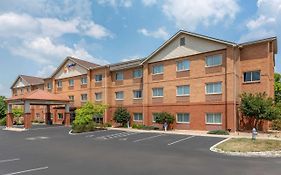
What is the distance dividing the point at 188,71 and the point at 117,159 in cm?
2075

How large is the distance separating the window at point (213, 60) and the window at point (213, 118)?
5.93 metres

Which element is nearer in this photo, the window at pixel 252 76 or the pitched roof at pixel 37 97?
the window at pixel 252 76

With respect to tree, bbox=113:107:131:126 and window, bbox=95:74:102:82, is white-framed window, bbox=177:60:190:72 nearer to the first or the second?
tree, bbox=113:107:131:126

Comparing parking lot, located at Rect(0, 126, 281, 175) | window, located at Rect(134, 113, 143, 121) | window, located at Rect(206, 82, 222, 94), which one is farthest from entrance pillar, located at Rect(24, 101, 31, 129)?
window, located at Rect(206, 82, 222, 94)

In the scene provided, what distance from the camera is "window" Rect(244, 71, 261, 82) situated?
29984mm

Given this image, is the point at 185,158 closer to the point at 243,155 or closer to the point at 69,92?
the point at 243,155

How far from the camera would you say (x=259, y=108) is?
27391 mm

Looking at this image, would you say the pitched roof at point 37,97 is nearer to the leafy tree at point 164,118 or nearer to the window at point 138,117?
the window at point 138,117

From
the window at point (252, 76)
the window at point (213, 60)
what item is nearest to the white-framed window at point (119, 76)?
the window at point (213, 60)

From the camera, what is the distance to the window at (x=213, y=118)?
30875 millimetres

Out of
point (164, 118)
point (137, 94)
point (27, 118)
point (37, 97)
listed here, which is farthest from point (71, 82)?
point (164, 118)

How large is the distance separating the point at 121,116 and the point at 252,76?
1902 centimetres

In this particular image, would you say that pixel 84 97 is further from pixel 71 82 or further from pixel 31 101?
pixel 31 101

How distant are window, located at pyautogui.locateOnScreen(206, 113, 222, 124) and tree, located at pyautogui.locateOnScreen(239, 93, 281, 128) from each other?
301 cm
